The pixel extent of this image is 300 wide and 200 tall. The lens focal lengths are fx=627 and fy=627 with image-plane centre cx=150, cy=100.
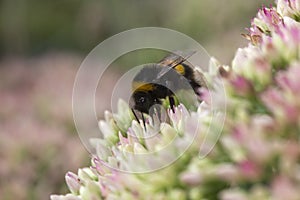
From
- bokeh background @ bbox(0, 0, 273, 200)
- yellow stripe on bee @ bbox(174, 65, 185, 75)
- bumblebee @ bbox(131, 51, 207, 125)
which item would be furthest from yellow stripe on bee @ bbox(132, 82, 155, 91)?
bokeh background @ bbox(0, 0, 273, 200)

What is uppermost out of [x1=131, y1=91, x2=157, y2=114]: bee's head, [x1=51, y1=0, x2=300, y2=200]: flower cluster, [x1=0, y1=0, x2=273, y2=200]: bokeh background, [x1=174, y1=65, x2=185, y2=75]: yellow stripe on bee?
[x1=0, y1=0, x2=273, y2=200]: bokeh background

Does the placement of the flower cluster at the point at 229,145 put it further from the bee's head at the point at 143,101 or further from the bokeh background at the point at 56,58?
the bokeh background at the point at 56,58

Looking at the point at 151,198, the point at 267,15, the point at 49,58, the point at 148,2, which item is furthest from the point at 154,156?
the point at 148,2

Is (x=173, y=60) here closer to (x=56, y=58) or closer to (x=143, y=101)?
(x=143, y=101)

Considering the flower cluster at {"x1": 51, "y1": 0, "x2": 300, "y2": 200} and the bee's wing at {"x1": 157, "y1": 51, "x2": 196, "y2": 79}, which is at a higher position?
the bee's wing at {"x1": 157, "y1": 51, "x2": 196, "y2": 79}

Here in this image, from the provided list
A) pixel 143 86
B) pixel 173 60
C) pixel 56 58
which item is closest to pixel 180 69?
pixel 173 60

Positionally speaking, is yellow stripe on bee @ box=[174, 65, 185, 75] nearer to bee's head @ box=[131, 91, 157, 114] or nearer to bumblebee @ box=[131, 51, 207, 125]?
bumblebee @ box=[131, 51, 207, 125]
